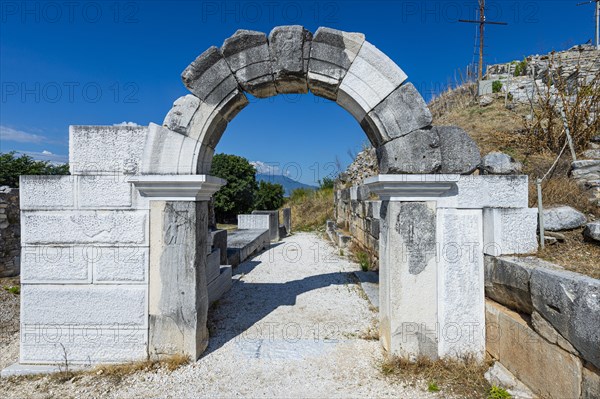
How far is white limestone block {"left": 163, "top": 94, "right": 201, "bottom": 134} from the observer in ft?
10.4

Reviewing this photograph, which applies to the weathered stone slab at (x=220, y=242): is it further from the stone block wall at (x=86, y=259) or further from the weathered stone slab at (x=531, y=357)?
the weathered stone slab at (x=531, y=357)

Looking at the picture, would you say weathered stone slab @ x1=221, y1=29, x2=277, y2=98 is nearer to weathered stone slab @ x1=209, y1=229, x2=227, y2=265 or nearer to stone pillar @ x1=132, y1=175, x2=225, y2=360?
stone pillar @ x1=132, y1=175, x2=225, y2=360

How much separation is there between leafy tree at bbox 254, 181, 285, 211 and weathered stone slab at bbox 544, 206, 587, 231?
1875 cm

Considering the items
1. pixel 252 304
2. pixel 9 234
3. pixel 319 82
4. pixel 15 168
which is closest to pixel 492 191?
pixel 319 82

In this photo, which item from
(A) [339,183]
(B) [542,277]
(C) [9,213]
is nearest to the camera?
(B) [542,277]

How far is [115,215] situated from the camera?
3207 millimetres

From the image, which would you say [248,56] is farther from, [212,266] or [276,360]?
[212,266]

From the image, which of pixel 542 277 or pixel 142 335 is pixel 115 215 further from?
pixel 542 277

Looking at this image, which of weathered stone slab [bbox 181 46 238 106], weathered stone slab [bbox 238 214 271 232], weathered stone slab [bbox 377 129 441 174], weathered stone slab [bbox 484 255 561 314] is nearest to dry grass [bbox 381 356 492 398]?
weathered stone slab [bbox 484 255 561 314]

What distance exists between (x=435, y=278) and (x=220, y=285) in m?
3.53

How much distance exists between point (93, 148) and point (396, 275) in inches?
129

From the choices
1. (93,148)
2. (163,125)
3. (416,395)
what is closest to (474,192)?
(416,395)

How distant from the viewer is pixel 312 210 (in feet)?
60.4

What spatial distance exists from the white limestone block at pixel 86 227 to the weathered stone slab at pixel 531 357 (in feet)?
11.4
